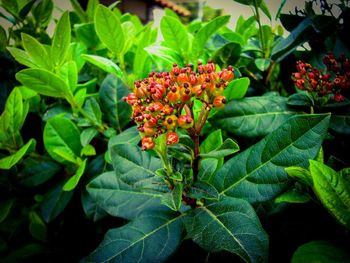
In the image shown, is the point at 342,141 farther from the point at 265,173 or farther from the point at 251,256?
the point at 251,256

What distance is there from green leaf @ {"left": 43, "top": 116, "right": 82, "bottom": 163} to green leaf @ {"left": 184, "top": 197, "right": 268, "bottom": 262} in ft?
2.12

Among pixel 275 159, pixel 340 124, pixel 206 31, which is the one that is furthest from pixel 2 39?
pixel 340 124

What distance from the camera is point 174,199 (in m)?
0.74

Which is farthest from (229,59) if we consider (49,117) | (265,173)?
(49,117)

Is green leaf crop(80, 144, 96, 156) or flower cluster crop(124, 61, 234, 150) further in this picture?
green leaf crop(80, 144, 96, 156)

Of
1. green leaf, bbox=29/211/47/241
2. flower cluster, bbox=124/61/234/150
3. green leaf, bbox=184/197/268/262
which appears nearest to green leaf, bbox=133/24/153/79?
flower cluster, bbox=124/61/234/150

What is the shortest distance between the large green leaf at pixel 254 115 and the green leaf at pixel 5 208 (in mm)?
1063

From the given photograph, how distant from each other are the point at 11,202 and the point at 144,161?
32.9 inches

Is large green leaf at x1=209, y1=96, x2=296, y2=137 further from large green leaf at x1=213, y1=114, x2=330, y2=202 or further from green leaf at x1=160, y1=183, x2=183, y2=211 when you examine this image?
green leaf at x1=160, y1=183, x2=183, y2=211

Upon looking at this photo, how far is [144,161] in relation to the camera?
3.08 feet

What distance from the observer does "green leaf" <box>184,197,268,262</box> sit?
2.24 ft

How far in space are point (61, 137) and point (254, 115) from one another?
0.82m

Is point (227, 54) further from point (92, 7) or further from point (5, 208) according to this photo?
point (5, 208)

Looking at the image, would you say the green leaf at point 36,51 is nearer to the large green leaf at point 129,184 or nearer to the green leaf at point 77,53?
A: the green leaf at point 77,53
